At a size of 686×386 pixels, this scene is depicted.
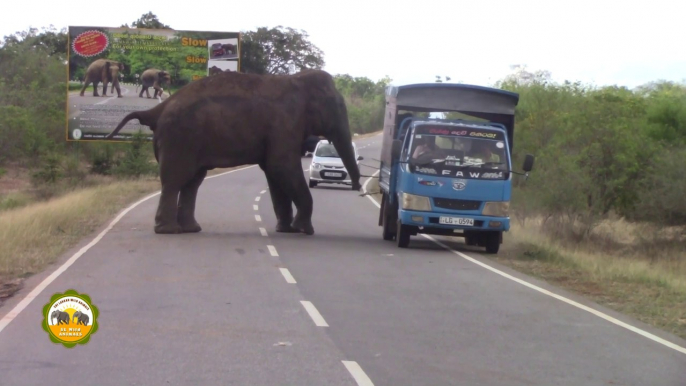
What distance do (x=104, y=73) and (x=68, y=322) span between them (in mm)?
32335

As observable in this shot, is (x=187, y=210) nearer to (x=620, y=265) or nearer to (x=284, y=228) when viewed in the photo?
(x=284, y=228)

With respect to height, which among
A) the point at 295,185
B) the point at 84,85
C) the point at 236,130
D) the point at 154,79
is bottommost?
the point at 295,185

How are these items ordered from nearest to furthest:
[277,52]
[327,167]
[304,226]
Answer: [304,226] → [327,167] → [277,52]

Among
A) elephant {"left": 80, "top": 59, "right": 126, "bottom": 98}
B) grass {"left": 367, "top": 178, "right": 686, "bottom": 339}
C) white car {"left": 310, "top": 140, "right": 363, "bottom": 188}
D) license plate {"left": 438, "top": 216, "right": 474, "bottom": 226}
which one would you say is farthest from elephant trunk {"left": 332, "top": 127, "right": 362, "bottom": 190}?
elephant {"left": 80, "top": 59, "right": 126, "bottom": 98}

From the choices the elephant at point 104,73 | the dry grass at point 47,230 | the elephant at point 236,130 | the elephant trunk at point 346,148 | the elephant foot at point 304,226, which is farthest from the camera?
the elephant at point 104,73

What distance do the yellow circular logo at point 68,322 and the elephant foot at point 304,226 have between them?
12.1 meters

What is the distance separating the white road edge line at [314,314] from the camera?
9938 mm

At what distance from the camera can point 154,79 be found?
38.3m

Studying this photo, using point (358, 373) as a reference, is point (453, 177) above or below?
above

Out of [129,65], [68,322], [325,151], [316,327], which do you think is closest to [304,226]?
[316,327]

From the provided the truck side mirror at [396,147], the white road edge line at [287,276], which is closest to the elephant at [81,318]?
the white road edge line at [287,276]

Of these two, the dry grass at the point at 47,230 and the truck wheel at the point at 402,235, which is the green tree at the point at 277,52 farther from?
the truck wheel at the point at 402,235

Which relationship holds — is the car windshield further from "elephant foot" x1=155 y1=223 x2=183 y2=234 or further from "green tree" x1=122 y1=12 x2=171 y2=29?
"green tree" x1=122 y1=12 x2=171 y2=29

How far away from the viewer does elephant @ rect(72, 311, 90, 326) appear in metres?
7.93
